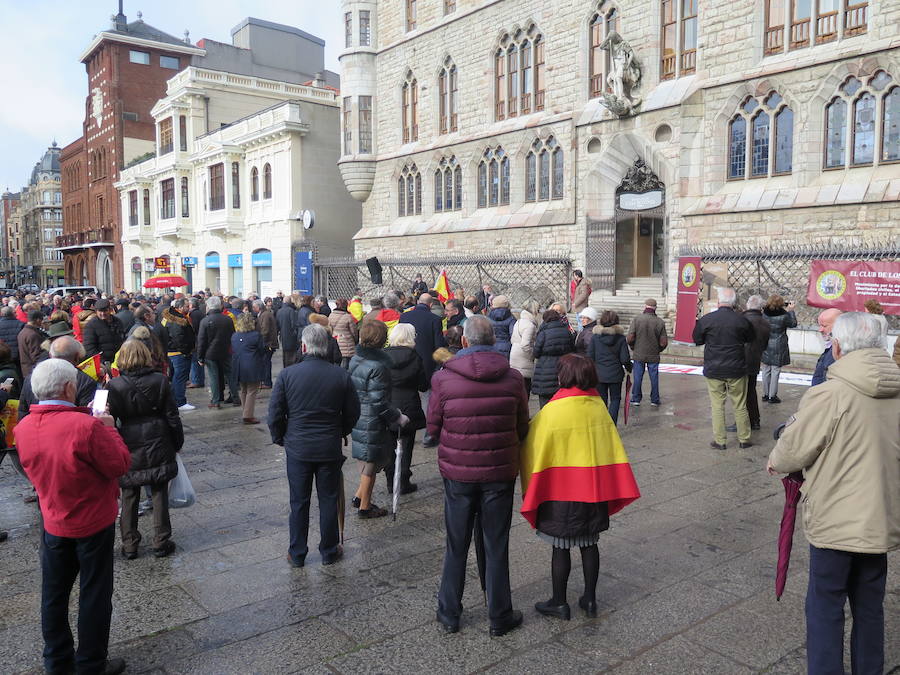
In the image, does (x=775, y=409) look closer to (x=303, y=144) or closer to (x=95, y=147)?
(x=303, y=144)

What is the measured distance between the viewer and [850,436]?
10.6ft

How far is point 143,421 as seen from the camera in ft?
17.4

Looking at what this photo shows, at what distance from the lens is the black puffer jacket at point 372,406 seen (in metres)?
5.98

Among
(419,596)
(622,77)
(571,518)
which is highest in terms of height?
(622,77)

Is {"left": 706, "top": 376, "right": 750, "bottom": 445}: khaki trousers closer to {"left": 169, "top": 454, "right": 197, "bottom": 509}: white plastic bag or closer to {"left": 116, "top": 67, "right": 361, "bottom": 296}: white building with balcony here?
{"left": 169, "top": 454, "right": 197, "bottom": 509}: white plastic bag

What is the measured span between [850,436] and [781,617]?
1.65m

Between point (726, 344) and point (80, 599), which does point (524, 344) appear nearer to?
point (726, 344)

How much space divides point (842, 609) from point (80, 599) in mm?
3785

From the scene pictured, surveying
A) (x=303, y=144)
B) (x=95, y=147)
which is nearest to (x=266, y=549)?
(x=303, y=144)

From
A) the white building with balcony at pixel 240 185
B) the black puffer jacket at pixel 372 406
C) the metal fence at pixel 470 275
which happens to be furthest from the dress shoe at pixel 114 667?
the white building with balcony at pixel 240 185

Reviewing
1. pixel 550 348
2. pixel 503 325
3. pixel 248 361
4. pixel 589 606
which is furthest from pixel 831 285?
pixel 589 606

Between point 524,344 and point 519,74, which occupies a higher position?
point 519,74

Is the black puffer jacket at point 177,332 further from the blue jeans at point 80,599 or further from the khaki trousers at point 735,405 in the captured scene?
the blue jeans at point 80,599

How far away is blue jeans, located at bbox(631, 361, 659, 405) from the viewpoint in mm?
11047
